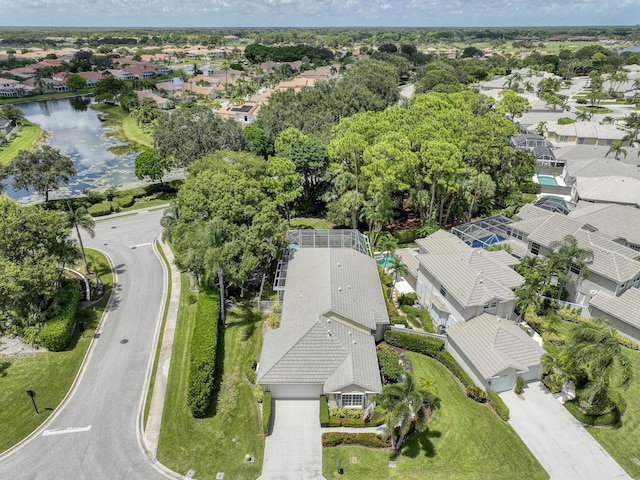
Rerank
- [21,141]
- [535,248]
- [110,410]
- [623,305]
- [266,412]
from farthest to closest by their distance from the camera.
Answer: [21,141] → [535,248] → [623,305] → [110,410] → [266,412]

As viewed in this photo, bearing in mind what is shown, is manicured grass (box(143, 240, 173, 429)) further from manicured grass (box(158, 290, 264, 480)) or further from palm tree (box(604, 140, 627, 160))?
palm tree (box(604, 140, 627, 160))

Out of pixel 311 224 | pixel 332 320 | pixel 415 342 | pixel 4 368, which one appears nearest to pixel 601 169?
pixel 311 224

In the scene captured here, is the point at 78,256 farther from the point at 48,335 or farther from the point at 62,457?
the point at 62,457

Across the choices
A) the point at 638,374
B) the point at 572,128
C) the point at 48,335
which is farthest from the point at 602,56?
the point at 48,335

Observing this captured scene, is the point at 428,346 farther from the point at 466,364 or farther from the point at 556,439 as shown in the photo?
the point at 556,439

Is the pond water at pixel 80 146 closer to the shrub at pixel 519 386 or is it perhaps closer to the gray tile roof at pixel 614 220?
the shrub at pixel 519 386

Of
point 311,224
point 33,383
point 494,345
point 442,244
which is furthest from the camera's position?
point 311,224
